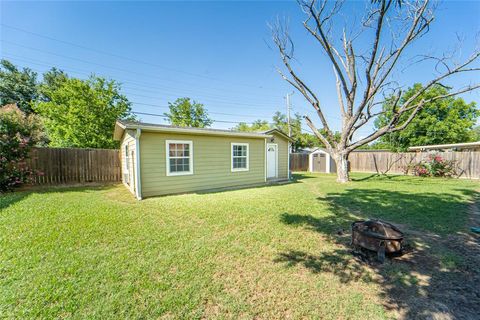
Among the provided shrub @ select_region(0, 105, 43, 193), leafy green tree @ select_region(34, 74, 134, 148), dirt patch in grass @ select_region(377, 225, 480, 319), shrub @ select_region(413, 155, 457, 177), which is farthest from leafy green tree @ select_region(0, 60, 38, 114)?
shrub @ select_region(413, 155, 457, 177)

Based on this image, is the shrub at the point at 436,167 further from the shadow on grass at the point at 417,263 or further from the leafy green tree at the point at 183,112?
the leafy green tree at the point at 183,112

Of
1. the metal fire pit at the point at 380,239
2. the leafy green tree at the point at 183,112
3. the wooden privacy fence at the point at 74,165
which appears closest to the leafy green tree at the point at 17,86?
the leafy green tree at the point at 183,112

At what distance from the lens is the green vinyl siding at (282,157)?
1150 centimetres

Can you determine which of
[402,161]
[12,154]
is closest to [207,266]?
[12,154]

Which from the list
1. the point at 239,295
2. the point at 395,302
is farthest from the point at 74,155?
the point at 395,302

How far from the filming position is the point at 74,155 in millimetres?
9469

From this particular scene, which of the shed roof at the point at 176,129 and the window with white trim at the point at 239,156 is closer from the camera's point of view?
the shed roof at the point at 176,129

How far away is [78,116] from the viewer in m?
13.7

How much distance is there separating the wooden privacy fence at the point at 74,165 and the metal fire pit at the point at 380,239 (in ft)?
37.4

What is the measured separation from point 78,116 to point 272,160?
13583mm

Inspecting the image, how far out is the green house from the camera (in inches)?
274

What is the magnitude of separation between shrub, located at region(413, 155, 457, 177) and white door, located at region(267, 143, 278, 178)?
1005 cm

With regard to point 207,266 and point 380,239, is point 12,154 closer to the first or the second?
point 207,266

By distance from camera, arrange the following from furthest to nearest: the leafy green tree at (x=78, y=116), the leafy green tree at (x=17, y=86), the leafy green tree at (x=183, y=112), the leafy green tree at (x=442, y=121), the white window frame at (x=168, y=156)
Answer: the leafy green tree at (x=183, y=112) → the leafy green tree at (x=442, y=121) → the leafy green tree at (x=17, y=86) → the leafy green tree at (x=78, y=116) → the white window frame at (x=168, y=156)
